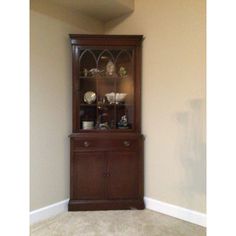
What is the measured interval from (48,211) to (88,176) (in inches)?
22.8

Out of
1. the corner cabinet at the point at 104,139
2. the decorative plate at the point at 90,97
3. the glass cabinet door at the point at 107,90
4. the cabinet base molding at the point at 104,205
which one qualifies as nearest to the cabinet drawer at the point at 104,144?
the corner cabinet at the point at 104,139

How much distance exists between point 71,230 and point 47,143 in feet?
3.13

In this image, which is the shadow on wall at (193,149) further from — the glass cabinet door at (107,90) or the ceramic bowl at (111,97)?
the ceramic bowl at (111,97)

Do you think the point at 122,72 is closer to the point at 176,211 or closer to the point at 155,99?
the point at 155,99

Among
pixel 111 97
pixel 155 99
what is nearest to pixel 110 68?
pixel 111 97

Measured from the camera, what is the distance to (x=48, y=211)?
2617mm

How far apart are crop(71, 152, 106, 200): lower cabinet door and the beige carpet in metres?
0.21

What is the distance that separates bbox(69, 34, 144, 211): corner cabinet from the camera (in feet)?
9.03

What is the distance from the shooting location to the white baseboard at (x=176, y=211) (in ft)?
7.81

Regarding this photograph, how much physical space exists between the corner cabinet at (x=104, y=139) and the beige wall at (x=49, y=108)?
128 millimetres

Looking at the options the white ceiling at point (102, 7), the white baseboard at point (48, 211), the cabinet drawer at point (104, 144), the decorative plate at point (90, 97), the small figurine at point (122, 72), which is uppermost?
the white ceiling at point (102, 7)

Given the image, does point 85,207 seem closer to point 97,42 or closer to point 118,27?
point 97,42

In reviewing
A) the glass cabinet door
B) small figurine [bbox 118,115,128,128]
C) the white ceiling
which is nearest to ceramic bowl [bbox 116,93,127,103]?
the glass cabinet door
